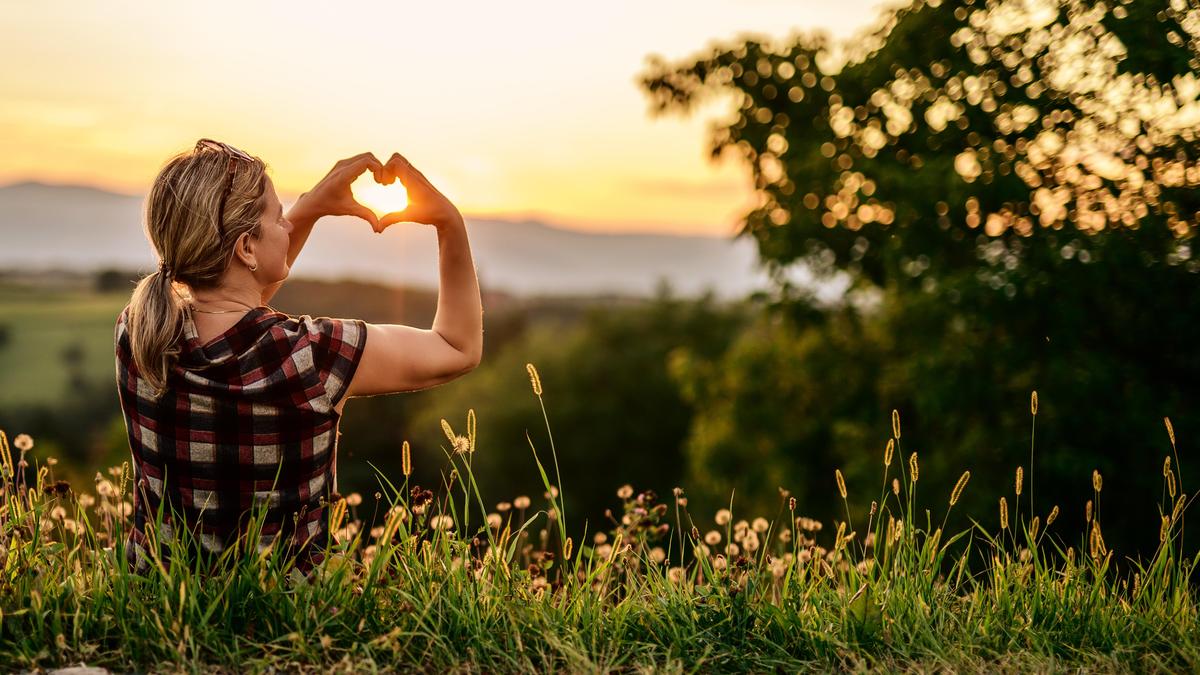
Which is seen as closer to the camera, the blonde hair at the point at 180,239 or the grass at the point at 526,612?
the blonde hair at the point at 180,239

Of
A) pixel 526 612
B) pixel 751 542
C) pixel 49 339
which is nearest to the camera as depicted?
pixel 526 612

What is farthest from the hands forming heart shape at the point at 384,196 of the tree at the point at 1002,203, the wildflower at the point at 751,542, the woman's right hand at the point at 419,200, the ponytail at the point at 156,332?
the tree at the point at 1002,203

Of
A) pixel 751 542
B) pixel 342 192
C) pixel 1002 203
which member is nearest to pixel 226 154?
pixel 342 192

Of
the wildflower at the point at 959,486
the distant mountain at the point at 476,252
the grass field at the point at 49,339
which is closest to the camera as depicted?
the wildflower at the point at 959,486

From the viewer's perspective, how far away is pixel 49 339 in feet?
223

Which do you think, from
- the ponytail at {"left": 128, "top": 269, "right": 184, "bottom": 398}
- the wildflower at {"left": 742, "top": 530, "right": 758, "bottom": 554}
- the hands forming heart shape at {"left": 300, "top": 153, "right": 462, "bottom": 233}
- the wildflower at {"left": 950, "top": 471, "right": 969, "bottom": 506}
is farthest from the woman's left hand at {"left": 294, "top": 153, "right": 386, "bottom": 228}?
the wildflower at {"left": 950, "top": 471, "right": 969, "bottom": 506}

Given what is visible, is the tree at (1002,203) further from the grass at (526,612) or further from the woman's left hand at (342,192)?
the woman's left hand at (342,192)

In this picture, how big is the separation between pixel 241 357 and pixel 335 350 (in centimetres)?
26

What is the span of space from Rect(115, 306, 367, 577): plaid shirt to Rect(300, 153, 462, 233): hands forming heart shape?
16.4 inches

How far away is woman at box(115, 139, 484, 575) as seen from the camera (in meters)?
2.76

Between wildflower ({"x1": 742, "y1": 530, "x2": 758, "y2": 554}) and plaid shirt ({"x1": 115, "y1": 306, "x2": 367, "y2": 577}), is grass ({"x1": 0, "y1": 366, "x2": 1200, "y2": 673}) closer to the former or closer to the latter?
plaid shirt ({"x1": 115, "y1": 306, "x2": 367, "y2": 577})

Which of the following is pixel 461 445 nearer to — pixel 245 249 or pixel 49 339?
pixel 245 249

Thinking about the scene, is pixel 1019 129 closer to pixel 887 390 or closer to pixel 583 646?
pixel 887 390

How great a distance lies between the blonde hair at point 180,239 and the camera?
8.86 feet
